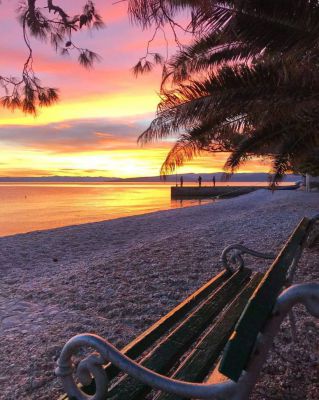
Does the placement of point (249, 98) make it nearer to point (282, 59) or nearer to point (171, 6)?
point (282, 59)

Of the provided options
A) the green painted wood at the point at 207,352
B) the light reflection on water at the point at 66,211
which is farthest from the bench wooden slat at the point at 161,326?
the light reflection on water at the point at 66,211

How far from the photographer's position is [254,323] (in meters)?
1.22

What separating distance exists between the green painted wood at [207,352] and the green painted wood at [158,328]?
0.70ft

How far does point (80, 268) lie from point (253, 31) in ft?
14.2

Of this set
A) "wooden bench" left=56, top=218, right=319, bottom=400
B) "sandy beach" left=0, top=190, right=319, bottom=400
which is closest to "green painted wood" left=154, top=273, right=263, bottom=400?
"wooden bench" left=56, top=218, right=319, bottom=400

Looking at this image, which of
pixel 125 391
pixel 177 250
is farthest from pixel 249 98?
pixel 125 391

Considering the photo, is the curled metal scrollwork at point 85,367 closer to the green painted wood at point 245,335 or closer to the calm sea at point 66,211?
the green painted wood at point 245,335

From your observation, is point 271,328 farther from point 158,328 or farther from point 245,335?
point 158,328

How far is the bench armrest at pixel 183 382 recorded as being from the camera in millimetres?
1195

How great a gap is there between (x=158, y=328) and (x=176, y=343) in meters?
0.19

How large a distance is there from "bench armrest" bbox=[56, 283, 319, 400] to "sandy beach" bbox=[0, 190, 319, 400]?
127 centimetres

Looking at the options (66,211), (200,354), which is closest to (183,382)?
(200,354)

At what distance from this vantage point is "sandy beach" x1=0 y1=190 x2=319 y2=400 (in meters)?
2.79

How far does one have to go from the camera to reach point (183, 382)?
1.34 metres
